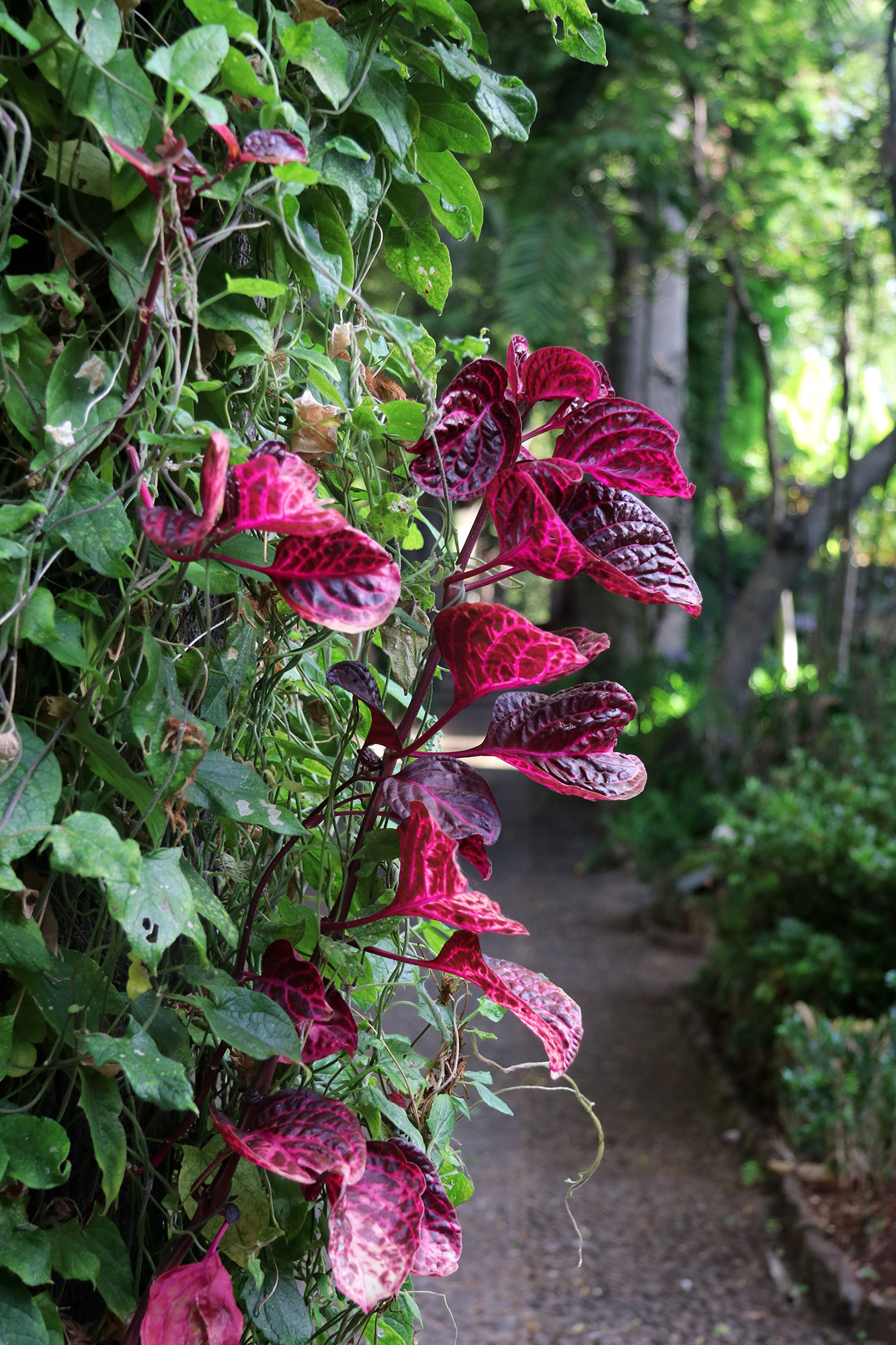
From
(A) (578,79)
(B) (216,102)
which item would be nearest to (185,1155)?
(B) (216,102)

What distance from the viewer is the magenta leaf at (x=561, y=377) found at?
2.47 feet

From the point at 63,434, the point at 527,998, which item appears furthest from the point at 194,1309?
the point at 63,434

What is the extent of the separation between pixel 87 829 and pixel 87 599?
183mm

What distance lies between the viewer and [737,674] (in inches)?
271

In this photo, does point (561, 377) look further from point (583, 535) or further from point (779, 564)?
point (779, 564)

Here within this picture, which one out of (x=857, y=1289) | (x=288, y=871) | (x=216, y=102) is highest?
(x=216, y=102)

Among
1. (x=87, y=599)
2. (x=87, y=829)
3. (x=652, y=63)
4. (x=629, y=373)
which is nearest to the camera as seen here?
(x=87, y=829)

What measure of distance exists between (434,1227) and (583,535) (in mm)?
475

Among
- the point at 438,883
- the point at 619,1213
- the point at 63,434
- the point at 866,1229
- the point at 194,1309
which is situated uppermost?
the point at 63,434

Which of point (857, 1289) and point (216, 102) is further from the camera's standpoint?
point (857, 1289)

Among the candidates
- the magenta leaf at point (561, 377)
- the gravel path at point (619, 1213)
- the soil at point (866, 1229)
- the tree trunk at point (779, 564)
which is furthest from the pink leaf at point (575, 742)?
the tree trunk at point (779, 564)

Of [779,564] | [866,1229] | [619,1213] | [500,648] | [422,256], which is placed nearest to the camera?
[500,648]

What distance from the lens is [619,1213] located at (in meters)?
3.25

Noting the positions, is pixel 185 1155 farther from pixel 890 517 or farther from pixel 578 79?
pixel 890 517
